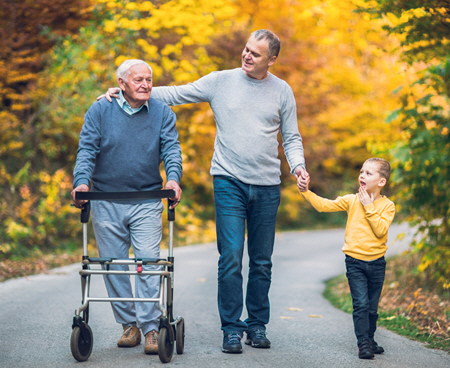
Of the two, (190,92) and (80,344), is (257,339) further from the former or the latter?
(190,92)

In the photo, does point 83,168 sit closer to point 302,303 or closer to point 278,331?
point 278,331

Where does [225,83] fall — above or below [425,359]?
above

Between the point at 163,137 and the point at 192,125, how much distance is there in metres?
10.1

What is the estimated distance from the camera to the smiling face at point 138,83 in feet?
12.9

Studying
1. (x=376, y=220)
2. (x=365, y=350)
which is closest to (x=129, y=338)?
(x=365, y=350)

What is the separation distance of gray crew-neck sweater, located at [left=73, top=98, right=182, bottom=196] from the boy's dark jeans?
4.56 ft

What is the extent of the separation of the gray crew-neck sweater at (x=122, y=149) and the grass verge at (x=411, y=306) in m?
2.46

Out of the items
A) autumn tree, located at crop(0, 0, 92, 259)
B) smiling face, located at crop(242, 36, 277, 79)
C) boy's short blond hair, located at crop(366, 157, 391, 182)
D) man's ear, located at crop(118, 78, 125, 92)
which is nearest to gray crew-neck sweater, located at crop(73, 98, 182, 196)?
man's ear, located at crop(118, 78, 125, 92)

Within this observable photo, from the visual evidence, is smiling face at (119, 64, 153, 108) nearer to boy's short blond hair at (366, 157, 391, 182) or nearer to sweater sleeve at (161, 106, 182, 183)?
sweater sleeve at (161, 106, 182, 183)

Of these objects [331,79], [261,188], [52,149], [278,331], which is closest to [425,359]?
[278,331]

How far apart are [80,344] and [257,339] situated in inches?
49.9

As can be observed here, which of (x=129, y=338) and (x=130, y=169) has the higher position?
(x=130, y=169)

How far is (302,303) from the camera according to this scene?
630 centimetres

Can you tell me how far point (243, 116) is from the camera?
→ 166 inches
